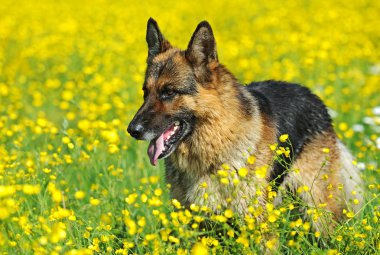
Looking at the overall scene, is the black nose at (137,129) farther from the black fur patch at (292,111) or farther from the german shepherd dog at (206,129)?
the black fur patch at (292,111)

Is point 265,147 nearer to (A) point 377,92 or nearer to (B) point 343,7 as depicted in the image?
(A) point 377,92

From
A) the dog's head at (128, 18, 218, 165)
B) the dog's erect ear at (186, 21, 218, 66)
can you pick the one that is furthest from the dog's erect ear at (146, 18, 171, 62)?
the dog's erect ear at (186, 21, 218, 66)

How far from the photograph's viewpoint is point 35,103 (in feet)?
26.4

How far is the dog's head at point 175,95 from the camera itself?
173 inches

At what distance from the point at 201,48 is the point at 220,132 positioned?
68 centimetres

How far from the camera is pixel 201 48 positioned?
4.55 metres

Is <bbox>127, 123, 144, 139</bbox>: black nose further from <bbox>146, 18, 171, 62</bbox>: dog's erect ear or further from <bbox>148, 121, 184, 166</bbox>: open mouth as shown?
<bbox>146, 18, 171, 62</bbox>: dog's erect ear

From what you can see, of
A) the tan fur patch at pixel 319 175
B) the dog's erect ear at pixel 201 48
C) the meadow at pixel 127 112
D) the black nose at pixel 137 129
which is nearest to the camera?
the meadow at pixel 127 112

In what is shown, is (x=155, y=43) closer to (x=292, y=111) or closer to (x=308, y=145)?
(x=292, y=111)

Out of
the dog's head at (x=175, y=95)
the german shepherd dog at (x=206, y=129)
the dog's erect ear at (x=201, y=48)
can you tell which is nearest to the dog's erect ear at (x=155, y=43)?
the german shepherd dog at (x=206, y=129)

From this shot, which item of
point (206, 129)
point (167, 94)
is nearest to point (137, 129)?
point (167, 94)

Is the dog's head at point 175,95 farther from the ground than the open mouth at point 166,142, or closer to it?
farther from the ground

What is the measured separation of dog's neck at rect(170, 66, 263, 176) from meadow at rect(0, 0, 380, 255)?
0.35m

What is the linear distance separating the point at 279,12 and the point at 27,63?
6.01m
